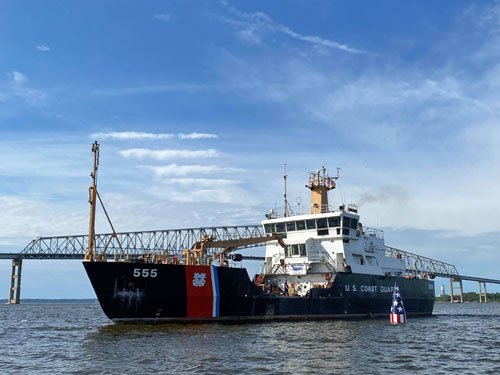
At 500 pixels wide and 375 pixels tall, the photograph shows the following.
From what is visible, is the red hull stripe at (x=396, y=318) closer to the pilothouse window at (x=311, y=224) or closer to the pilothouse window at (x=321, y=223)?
the pilothouse window at (x=321, y=223)

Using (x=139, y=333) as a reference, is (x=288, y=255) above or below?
above

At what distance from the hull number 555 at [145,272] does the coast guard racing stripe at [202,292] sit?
68.9 inches

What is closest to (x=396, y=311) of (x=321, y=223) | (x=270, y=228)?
(x=321, y=223)

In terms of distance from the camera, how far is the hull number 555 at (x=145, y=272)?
26.6 m

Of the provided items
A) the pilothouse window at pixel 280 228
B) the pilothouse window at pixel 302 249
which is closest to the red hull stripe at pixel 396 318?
the pilothouse window at pixel 302 249

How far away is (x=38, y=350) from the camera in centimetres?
2131

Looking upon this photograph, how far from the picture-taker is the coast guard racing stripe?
2748 cm

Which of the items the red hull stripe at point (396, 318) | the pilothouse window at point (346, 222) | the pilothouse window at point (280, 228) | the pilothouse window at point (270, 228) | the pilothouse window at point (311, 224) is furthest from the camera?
the pilothouse window at point (270, 228)

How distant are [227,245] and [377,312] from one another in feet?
43.0

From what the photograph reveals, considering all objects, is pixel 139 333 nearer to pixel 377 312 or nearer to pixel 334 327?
pixel 334 327

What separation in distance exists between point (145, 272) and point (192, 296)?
295 centimetres

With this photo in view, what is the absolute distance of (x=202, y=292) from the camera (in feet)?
91.1

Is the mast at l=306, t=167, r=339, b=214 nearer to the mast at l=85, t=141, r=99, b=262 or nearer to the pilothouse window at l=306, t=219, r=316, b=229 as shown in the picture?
the pilothouse window at l=306, t=219, r=316, b=229

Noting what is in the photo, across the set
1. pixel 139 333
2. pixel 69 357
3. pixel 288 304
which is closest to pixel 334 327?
pixel 288 304
